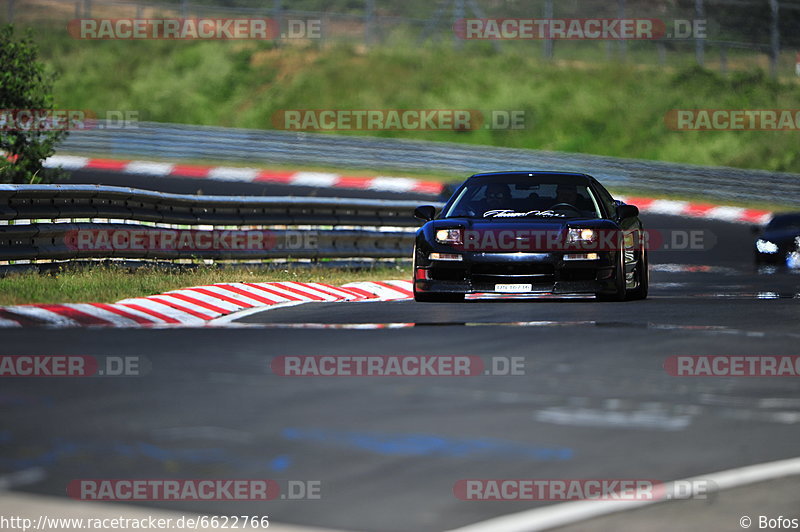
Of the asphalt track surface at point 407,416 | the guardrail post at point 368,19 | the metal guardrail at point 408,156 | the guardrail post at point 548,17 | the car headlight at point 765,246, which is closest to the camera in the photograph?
the asphalt track surface at point 407,416

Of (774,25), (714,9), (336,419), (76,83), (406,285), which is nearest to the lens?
(336,419)

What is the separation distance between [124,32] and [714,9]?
66.9 feet

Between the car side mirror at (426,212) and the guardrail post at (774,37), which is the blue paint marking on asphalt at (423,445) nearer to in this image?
the car side mirror at (426,212)

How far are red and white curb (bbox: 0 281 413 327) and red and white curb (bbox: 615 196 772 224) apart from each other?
53.8ft

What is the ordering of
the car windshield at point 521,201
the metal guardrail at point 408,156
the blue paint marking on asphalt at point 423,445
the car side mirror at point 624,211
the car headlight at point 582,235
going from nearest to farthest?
the blue paint marking on asphalt at point 423,445, the car headlight at point 582,235, the car windshield at point 521,201, the car side mirror at point 624,211, the metal guardrail at point 408,156

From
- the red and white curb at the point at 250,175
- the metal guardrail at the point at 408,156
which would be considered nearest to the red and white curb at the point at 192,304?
the red and white curb at the point at 250,175

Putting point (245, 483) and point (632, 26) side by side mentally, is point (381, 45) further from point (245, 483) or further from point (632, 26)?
point (245, 483)

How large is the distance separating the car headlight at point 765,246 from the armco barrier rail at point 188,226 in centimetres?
583

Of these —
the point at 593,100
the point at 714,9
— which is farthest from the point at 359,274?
the point at 714,9

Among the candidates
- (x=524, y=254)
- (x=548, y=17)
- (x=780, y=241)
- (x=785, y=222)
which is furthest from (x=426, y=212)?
(x=548, y=17)

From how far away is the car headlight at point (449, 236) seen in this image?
1418cm

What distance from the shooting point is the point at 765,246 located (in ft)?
77.3

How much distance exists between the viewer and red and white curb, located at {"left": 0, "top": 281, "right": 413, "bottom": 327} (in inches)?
493

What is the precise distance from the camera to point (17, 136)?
63.5 feet
